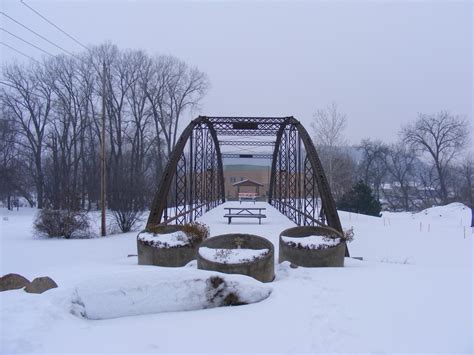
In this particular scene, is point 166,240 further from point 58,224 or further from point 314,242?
point 58,224

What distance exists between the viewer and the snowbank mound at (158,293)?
4334 mm

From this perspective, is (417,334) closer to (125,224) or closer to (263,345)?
(263,345)

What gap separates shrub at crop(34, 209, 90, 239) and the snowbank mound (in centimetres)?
1180

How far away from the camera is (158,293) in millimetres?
4531

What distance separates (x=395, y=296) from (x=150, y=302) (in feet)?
10.7

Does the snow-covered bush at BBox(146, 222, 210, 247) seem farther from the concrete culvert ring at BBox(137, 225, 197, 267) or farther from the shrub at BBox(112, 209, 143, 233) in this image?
the shrub at BBox(112, 209, 143, 233)

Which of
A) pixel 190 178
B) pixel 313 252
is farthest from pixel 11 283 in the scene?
pixel 190 178

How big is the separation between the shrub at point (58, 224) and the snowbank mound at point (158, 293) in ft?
38.7

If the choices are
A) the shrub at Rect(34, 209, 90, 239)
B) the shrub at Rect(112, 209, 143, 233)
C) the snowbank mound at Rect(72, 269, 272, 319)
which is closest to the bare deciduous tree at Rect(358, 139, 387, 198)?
the shrub at Rect(112, 209, 143, 233)

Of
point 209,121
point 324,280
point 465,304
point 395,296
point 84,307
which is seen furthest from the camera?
point 209,121

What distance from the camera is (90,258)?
10109 mm

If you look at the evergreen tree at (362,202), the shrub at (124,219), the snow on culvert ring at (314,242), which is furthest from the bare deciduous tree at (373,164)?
the snow on culvert ring at (314,242)

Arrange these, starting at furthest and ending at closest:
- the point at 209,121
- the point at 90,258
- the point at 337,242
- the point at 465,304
Answer: 1. the point at 209,121
2. the point at 90,258
3. the point at 337,242
4. the point at 465,304

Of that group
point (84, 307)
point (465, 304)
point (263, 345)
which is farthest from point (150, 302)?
point (465, 304)
